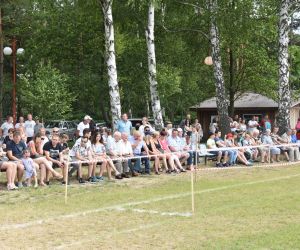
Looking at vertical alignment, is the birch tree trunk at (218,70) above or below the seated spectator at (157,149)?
above

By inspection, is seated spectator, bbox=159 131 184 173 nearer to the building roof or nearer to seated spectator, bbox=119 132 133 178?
seated spectator, bbox=119 132 133 178

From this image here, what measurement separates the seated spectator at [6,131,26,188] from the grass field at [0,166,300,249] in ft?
2.26

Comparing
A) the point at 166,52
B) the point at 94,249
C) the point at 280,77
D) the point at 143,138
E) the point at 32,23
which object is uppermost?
the point at 32,23

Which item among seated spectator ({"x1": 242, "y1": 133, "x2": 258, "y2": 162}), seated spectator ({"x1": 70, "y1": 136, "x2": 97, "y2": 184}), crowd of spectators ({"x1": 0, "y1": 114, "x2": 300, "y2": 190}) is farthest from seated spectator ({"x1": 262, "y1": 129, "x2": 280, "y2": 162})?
seated spectator ({"x1": 70, "y1": 136, "x2": 97, "y2": 184})

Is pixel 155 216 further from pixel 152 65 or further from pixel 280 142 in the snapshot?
pixel 152 65

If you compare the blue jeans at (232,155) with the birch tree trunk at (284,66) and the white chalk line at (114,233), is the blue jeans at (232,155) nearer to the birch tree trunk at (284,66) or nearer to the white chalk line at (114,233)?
the birch tree trunk at (284,66)

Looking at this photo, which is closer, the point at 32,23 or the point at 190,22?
the point at 190,22

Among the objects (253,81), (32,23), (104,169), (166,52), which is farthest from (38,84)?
(104,169)

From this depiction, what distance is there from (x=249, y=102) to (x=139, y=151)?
2241cm

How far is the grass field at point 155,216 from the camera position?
719cm

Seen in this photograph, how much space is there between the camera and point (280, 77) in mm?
21016

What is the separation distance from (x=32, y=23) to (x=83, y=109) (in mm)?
6575

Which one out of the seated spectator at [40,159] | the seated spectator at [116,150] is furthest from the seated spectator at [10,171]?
the seated spectator at [116,150]

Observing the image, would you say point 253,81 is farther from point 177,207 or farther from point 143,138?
point 177,207
